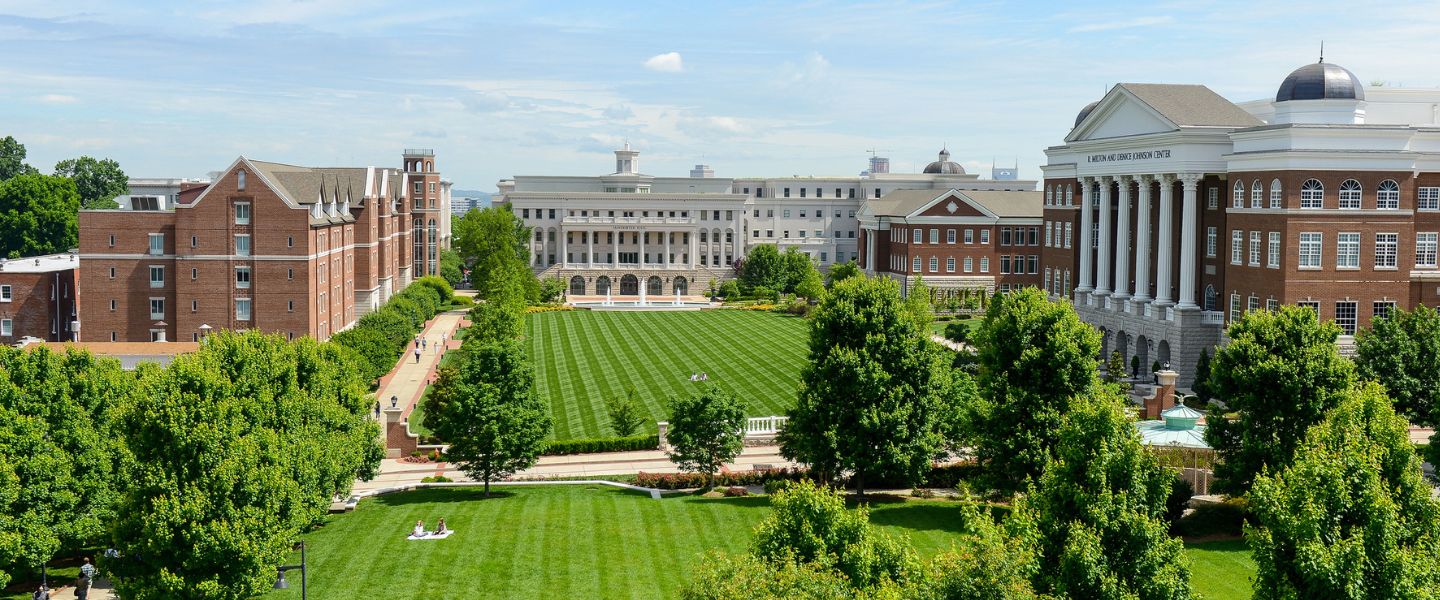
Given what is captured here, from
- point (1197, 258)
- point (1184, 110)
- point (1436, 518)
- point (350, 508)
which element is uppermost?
point (1184, 110)

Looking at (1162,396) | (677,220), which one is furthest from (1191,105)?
(677,220)

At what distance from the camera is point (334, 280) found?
85.9 metres

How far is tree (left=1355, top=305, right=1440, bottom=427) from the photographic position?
48.6 metres

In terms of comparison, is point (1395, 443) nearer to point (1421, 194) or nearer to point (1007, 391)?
point (1007, 391)

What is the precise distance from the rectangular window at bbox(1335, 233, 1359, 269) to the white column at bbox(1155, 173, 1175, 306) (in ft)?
36.8

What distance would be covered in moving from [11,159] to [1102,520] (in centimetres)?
17599

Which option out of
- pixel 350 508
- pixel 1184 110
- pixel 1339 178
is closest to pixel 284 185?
pixel 350 508

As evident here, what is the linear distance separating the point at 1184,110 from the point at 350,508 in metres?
49.5

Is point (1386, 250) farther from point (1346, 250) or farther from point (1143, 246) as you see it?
point (1143, 246)

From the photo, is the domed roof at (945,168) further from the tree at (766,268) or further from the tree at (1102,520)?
the tree at (1102,520)

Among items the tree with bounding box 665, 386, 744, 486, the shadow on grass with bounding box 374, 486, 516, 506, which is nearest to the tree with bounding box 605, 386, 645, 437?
the shadow on grass with bounding box 374, 486, 516, 506

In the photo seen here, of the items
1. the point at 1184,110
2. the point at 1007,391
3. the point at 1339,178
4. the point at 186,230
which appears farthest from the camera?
the point at 186,230

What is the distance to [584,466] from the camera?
53.0 meters

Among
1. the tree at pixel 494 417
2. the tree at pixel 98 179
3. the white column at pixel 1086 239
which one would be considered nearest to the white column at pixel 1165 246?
the white column at pixel 1086 239
